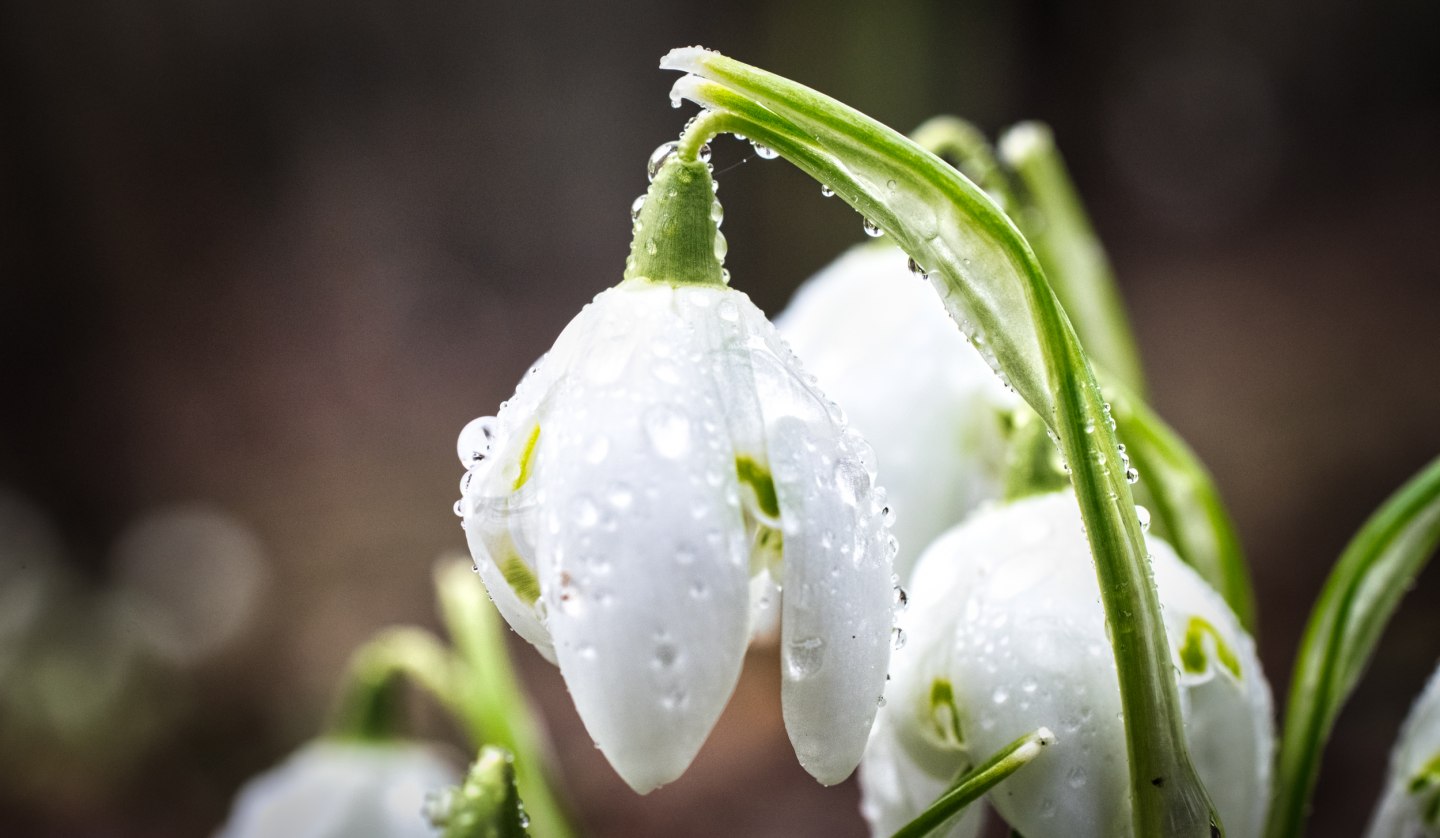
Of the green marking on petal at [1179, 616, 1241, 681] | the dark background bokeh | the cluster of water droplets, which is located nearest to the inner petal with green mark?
the cluster of water droplets

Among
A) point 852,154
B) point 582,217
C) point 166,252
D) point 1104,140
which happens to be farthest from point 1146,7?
point 852,154

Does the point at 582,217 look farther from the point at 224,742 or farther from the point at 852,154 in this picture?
the point at 852,154

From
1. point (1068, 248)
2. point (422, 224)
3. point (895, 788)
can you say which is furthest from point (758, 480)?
point (422, 224)

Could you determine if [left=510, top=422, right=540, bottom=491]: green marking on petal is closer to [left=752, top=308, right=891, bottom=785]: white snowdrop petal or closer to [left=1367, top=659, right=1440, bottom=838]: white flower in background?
[left=752, top=308, right=891, bottom=785]: white snowdrop petal

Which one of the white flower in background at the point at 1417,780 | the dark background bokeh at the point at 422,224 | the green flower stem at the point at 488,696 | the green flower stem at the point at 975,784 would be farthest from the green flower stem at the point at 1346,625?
the dark background bokeh at the point at 422,224

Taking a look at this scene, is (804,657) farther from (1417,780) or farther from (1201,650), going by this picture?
(1417,780)

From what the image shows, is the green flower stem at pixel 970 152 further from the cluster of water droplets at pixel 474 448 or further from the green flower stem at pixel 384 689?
the green flower stem at pixel 384 689

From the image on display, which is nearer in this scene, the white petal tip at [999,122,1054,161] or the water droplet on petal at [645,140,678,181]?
the water droplet on petal at [645,140,678,181]
